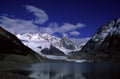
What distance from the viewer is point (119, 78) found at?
89125mm

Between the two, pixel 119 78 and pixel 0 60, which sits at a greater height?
pixel 0 60

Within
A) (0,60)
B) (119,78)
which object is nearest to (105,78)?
(119,78)

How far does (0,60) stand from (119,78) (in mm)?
125196

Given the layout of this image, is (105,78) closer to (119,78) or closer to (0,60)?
(119,78)

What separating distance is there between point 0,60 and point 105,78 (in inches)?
4668

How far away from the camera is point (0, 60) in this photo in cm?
19012

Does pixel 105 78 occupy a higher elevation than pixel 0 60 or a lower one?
lower

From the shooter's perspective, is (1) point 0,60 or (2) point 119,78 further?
(1) point 0,60

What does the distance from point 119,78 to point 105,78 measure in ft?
22.1

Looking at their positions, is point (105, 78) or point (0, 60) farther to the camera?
point (0, 60)
